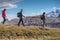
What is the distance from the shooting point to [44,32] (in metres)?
38.2

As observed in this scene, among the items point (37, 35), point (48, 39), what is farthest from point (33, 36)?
point (48, 39)

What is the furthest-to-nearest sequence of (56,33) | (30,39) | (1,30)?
1. (56,33)
2. (1,30)
3. (30,39)

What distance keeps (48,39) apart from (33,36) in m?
2.89

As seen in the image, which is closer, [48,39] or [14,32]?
[48,39]

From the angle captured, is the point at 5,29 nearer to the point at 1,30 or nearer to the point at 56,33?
the point at 1,30

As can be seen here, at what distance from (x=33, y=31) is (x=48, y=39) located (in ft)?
14.0

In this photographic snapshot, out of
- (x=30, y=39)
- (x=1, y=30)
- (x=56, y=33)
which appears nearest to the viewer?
(x=30, y=39)

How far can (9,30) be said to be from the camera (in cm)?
3647

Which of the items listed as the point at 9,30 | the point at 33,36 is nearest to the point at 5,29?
the point at 9,30

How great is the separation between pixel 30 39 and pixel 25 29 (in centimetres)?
447

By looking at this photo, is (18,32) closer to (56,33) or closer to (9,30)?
(9,30)

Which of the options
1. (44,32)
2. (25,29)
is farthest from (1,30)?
(44,32)

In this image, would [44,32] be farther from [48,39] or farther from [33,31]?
[48,39]

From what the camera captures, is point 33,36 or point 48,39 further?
point 33,36
